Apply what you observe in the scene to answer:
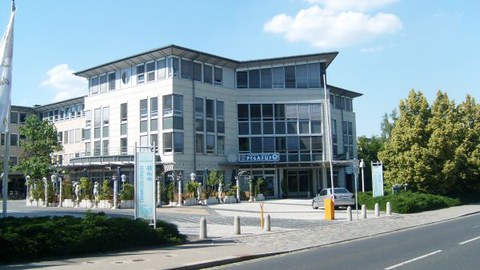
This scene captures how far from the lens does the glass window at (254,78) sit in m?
52.8

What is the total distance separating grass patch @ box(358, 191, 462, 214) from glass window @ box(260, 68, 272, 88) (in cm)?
2036

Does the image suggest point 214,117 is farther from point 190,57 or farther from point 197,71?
point 190,57

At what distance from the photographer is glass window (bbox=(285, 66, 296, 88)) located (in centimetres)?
5284

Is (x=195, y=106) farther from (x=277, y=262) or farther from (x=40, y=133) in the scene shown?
(x=277, y=262)

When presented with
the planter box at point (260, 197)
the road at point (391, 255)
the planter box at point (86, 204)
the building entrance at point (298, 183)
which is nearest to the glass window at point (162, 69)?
the planter box at point (86, 204)

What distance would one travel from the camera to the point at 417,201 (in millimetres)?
32000

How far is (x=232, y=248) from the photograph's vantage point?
15211mm

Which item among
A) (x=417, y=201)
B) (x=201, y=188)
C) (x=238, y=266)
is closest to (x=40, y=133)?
(x=201, y=188)

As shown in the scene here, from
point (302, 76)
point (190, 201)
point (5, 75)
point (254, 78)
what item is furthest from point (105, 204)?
point (302, 76)

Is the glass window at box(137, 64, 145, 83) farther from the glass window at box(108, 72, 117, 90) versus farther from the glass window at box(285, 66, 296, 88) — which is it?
the glass window at box(285, 66, 296, 88)

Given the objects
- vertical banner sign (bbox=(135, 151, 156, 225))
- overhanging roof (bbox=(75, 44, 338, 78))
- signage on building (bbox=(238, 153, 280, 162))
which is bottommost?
vertical banner sign (bbox=(135, 151, 156, 225))

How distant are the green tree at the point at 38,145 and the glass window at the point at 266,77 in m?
24.8

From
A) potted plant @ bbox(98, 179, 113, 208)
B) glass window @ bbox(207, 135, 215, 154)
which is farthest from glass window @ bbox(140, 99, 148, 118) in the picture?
potted plant @ bbox(98, 179, 113, 208)

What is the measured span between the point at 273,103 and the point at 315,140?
5845mm
